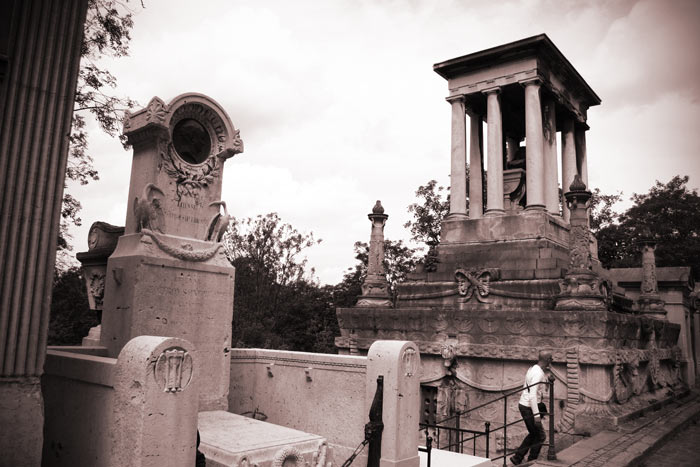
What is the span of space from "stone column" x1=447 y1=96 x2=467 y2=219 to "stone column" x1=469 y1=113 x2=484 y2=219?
353 millimetres

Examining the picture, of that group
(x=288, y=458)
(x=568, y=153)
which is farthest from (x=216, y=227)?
(x=568, y=153)

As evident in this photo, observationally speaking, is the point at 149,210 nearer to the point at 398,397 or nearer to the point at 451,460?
the point at 398,397

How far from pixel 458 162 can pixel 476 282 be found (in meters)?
5.47

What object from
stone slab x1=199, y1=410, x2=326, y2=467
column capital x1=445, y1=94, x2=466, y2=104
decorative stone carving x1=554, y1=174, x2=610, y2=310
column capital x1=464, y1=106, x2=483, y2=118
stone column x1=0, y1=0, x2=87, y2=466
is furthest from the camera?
column capital x1=464, y1=106, x2=483, y2=118

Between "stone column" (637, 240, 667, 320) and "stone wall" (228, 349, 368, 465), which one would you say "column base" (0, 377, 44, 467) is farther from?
"stone column" (637, 240, 667, 320)

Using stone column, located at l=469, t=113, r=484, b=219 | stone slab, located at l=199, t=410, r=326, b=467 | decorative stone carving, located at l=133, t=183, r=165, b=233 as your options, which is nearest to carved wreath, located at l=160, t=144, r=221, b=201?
decorative stone carving, located at l=133, t=183, r=165, b=233

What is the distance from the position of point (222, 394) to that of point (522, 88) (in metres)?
15.4

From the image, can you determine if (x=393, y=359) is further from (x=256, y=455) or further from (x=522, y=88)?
(x=522, y=88)

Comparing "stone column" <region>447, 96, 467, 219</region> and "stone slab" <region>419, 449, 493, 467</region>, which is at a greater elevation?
"stone column" <region>447, 96, 467, 219</region>

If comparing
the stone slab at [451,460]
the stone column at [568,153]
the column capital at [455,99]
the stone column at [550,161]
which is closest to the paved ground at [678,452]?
the stone slab at [451,460]

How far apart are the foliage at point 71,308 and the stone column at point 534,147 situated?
1539cm

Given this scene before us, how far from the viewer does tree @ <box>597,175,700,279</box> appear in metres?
33.7

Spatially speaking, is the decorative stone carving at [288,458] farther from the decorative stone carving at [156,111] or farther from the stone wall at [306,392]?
the decorative stone carving at [156,111]

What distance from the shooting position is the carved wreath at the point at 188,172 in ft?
21.8
